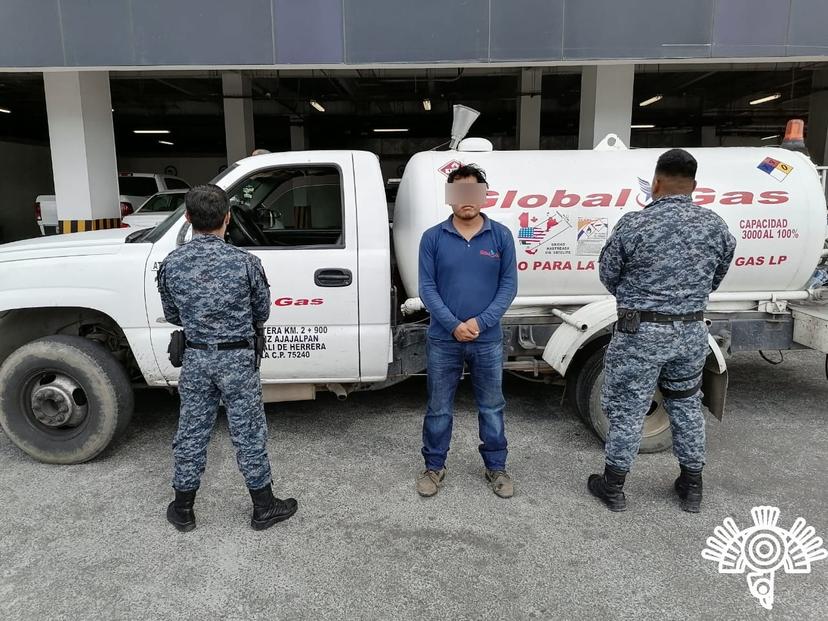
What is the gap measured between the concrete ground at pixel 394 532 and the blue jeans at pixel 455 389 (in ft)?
0.83

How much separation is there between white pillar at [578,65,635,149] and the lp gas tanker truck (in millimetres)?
5264

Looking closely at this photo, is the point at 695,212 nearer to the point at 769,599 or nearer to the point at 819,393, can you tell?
the point at 769,599

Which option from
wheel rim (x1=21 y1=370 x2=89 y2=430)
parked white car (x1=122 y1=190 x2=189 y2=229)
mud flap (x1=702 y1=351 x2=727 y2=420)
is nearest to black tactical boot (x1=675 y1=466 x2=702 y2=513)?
mud flap (x1=702 y1=351 x2=727 y2=420)

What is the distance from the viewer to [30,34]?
7828 millimetres

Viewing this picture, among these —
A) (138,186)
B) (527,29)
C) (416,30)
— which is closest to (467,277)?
(416,30)

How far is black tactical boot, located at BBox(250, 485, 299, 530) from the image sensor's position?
122 inches

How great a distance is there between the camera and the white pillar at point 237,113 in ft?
47.3

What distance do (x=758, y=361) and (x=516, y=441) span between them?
340 centimetres

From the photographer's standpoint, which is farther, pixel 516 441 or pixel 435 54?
pixel 435 54

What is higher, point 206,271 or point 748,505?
point 206,271

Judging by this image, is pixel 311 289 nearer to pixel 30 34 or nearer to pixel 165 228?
pixel 165 228

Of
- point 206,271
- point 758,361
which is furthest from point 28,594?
point 758,361

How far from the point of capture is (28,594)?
8.65 feet

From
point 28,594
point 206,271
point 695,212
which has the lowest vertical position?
point 28,594
